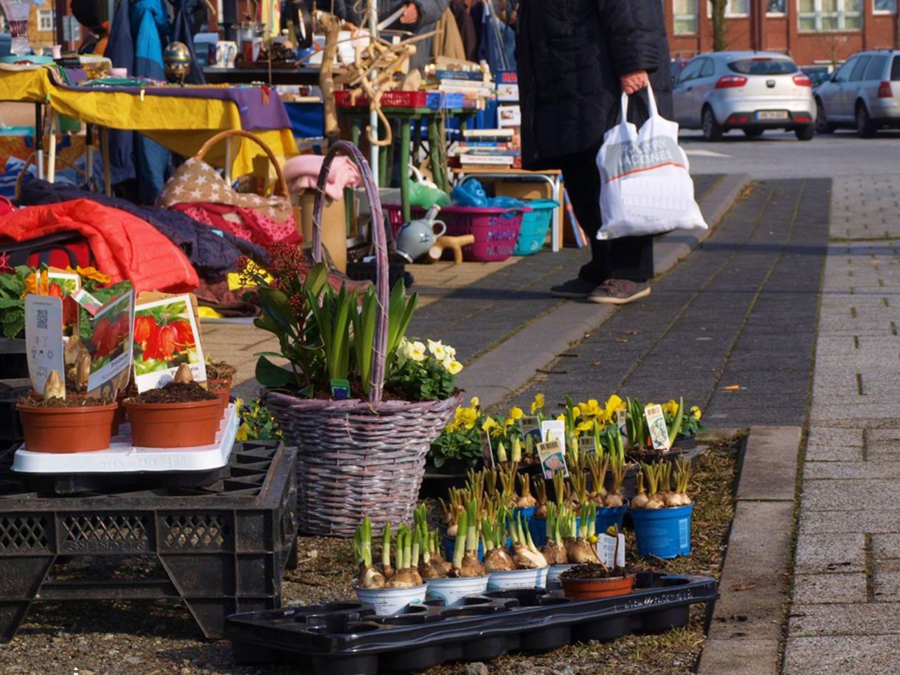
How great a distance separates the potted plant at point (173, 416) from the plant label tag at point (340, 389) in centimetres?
63

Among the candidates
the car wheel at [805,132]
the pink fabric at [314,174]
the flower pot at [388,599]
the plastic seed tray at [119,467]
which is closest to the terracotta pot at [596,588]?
the flower pot at [388,599]

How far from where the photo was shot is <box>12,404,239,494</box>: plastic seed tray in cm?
334

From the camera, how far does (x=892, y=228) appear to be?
41.3 feet

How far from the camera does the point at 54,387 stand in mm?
3404

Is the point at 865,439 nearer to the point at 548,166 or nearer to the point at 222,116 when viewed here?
the point at 548,166

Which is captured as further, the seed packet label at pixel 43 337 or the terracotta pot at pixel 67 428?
the seed packet label at pixel 43 337

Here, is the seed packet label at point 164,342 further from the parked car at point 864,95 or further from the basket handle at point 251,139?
the parked car at point 864,95

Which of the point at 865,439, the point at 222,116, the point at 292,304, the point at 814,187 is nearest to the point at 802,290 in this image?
the point at 222,116

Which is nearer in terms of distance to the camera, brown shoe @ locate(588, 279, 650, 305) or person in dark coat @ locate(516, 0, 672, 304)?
person in dark coat @ locate(516, 0, 672, 304)

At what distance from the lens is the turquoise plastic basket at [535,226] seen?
10664 millimetres

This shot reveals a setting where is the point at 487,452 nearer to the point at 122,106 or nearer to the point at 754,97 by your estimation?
the point at 122,106

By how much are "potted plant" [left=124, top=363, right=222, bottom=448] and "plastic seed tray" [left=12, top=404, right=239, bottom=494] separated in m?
0.02

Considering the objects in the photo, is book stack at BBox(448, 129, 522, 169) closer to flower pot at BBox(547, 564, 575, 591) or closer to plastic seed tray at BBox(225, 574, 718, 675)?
flower pot at BBox(547, 564, 575, 591)

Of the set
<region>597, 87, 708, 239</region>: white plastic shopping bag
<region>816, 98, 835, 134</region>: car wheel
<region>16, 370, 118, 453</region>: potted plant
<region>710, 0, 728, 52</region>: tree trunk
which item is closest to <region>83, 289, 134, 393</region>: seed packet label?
<region>16, 370, 118, 453</region>: potted plant
